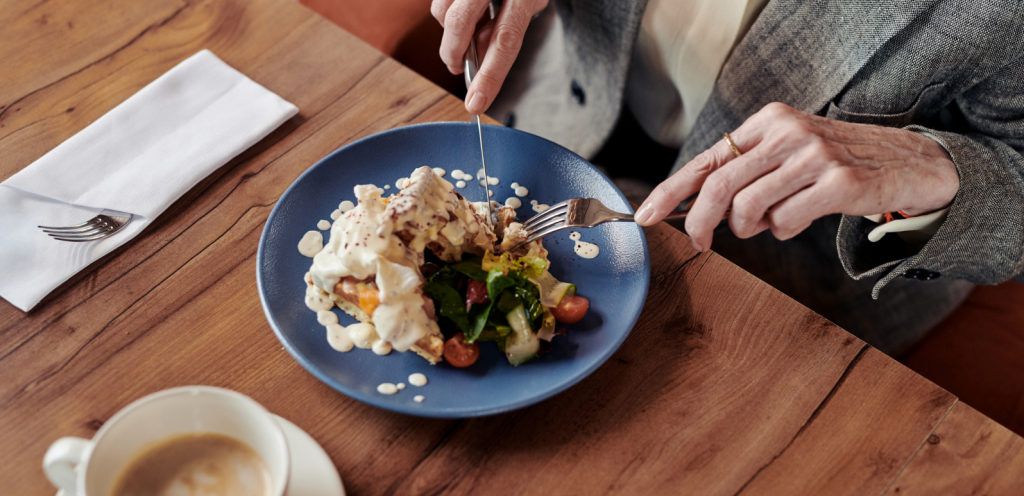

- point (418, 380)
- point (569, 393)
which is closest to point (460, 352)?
point (418, 380)

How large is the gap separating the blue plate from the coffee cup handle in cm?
32

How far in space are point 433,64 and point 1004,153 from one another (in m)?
1.78

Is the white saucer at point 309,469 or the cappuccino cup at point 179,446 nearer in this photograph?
the cappuccino cup at point 179,446

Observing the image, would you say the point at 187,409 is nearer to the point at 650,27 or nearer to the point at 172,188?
the point at 172,188

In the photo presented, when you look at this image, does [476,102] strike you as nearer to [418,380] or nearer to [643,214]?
[643,214]

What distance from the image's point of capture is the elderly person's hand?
104 centimetres

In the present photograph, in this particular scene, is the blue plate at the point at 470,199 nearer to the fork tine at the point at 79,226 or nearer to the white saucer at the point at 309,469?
the white saucer at the point at 309,469

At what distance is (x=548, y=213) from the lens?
1.18 metres

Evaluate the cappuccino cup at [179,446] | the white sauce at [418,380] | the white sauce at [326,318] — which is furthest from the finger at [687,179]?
the cappuccino cup at [179,446]

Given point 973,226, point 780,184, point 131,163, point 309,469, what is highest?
point 780,184

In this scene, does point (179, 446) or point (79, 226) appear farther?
point (79, 226)

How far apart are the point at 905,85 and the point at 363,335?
1.29 metres

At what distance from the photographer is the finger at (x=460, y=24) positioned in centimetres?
124

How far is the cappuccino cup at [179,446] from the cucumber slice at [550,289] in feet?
1.73
